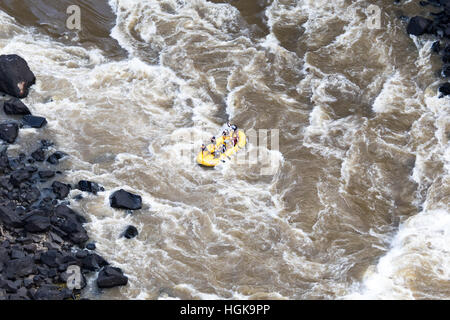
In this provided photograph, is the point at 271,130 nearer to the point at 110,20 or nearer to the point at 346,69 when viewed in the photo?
the point at 346,69

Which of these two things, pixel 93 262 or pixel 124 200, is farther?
pixel 124 200

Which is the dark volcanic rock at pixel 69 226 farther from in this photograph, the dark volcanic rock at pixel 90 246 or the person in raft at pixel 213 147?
the person in raft at pixel 213 147

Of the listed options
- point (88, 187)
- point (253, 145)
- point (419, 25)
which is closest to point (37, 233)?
point (88, 187)

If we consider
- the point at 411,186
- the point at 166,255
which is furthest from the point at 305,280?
the point at 411,186

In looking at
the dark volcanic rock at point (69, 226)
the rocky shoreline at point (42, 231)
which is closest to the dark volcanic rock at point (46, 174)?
the rocky shoreline at point (42, 231)

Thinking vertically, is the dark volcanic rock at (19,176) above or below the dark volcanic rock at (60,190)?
above

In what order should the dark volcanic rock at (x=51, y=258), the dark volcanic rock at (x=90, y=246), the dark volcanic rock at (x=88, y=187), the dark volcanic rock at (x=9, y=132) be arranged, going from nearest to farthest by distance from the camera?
the dark volcanic rock at (x=51, y=258), the dark volcanic rock at (x=90, y=246), the dark volcanic rock at (x=88, y=187), the dark volcanic rock at (x=9, y=132)

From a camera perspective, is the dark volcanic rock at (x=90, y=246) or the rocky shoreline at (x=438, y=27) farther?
the rocky shoreline at (x=438, y=27)

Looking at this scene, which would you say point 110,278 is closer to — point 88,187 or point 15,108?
point 88,187

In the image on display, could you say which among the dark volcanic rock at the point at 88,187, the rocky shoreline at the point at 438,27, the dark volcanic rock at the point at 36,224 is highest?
the rocky shoreline at the point at 438,27
